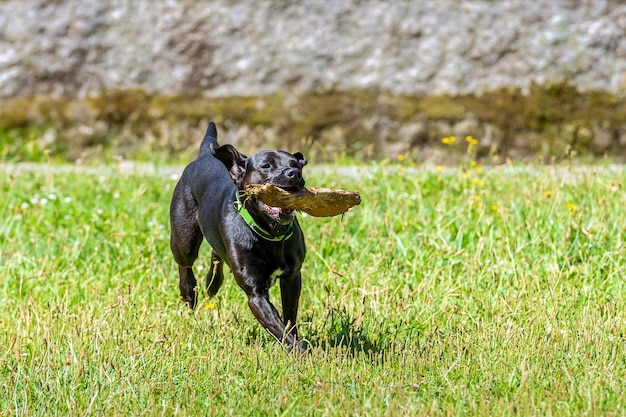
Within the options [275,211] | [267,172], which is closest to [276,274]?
[275,211]

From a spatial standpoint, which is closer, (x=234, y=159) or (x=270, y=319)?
(x=270, y=319)

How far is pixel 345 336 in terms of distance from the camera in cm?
493

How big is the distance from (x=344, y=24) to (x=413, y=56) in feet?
2.72

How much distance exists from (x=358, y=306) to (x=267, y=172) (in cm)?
104

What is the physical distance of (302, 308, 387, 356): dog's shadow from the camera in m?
4.80

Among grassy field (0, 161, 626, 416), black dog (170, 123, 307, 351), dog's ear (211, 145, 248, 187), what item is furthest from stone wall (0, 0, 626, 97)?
dog's ear (211, 145, 248, 187)

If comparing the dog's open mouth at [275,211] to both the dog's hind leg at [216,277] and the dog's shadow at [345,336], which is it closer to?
the dog's shadow at [345,336]

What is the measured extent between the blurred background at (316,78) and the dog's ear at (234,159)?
441 centimetres

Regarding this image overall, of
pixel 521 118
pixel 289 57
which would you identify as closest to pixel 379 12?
pixel 289 57

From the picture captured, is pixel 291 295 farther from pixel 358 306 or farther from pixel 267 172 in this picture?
pixel 267 172

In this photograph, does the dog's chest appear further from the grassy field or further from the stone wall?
the stone wall

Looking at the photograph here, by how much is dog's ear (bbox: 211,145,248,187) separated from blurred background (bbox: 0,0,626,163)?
4.41 meters

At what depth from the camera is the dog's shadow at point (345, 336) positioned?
480cm

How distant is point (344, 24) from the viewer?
1016cm
